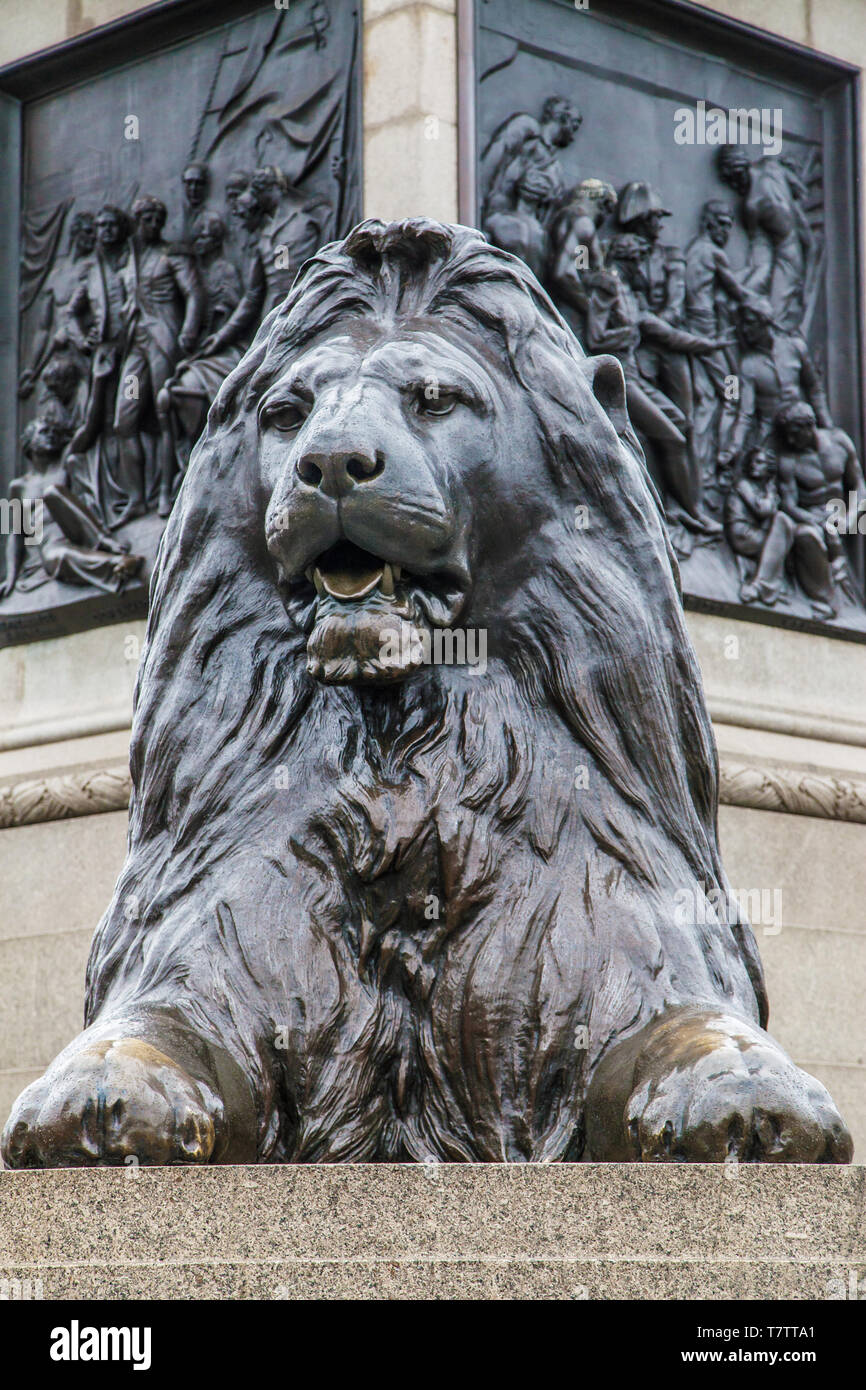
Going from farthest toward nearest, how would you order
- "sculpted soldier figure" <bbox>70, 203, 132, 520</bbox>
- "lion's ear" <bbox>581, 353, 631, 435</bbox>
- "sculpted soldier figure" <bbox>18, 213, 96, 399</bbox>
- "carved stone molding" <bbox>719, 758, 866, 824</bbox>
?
"sculpted soldier figure" <bbox>18, 213, 96, 399</bbox> → "sculpted soldier figure" <bbox>70, 203, 132, 520</bbox> → "carved stone molding" <bbox>719, 758, 866, 824</bbox> → "lion's ear" <bbox>581, 353, 631, 435</bbox>

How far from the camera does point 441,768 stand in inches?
137

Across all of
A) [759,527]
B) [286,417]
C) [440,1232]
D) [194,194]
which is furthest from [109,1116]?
[194,194]

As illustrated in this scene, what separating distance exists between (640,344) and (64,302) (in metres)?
2.41

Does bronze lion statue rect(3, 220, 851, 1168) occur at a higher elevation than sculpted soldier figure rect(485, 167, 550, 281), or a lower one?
lower

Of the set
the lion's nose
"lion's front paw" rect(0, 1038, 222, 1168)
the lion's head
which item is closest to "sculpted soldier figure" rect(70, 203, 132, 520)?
the lion's head

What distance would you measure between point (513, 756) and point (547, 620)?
234 millimetres

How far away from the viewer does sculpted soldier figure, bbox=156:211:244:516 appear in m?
8.35

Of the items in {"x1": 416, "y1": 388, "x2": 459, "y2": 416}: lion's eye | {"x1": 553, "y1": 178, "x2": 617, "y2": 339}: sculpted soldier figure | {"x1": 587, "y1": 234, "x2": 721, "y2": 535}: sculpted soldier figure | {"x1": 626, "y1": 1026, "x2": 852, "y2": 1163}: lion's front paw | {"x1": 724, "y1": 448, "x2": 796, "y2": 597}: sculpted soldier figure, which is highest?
→ {"x1": 553, "y1": 178, "x2": 617, "y2": 339}: sculpted soldier figure

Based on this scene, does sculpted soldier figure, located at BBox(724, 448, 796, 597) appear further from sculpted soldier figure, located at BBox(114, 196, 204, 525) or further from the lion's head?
the lion's head

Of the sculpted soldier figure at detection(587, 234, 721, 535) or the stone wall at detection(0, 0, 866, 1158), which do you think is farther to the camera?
the sculpted soldier figure at detection(587, 234, 721, 535)

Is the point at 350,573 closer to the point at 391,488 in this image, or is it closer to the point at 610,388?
the point at 391,488

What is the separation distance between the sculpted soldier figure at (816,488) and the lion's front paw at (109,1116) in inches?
230

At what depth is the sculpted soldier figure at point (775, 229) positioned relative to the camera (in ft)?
28.5

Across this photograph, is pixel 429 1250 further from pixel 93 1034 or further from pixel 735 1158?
pixel 93 1034
